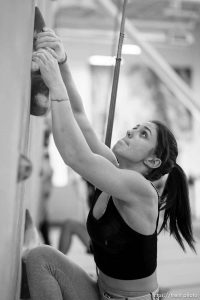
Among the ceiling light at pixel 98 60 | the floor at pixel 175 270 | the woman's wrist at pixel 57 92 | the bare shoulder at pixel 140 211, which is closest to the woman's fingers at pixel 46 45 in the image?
the woman's wrist at pixel 57 92

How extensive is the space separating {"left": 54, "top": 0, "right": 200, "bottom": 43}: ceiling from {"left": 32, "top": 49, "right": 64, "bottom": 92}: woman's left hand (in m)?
4.45

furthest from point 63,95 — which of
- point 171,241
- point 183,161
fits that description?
point 183,161

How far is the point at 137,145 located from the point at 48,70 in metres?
0.32

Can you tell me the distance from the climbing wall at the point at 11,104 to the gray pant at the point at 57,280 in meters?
0.16

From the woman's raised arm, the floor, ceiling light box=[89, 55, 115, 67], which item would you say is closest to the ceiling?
ceiling light box=[89, 55, 115, 67]

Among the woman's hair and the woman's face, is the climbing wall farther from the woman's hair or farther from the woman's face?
the woman's hair

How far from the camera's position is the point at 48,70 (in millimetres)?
957

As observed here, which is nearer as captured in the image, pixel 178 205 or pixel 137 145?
pixel 137 145

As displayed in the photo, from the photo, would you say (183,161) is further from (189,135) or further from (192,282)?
(192,282)

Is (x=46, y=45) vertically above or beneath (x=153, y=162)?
above

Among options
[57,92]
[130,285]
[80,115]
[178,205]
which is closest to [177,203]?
[178,205]

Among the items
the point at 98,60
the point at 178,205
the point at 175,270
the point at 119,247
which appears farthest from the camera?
the point at 98,60

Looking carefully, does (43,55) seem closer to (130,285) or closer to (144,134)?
(144,134)

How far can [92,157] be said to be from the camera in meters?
0.96
